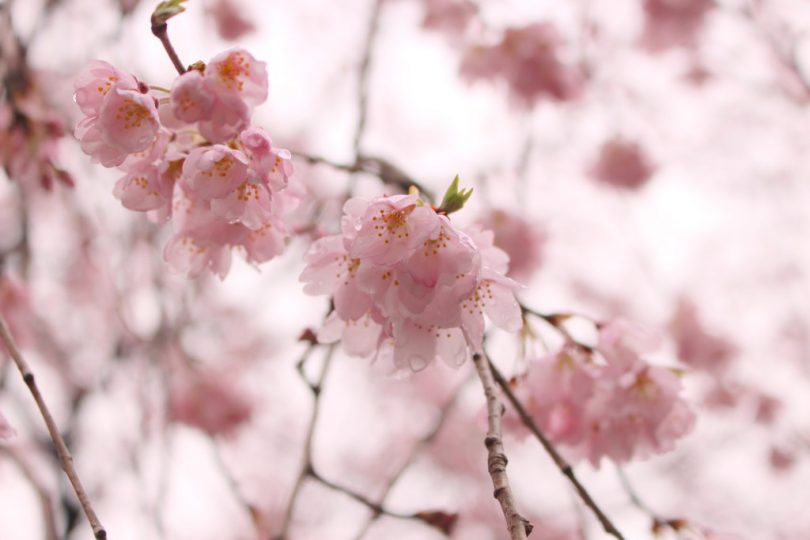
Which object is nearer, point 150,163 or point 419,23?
point 150,163

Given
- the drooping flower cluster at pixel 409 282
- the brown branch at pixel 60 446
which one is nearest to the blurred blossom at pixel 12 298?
the brown branch at pixel 60 446

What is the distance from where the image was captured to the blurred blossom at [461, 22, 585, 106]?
9.24ft

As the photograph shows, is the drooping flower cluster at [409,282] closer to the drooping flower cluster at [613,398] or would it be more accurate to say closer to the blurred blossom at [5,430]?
the drooping flower cluster at [613,398]

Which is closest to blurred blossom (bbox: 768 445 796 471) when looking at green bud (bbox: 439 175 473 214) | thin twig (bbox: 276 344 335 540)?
thin twig (bbox: 276 344 335 540)

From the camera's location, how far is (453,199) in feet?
3.39

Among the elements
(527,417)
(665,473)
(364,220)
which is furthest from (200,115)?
(665,473)

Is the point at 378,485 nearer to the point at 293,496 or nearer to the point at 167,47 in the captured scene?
the point at 293,496

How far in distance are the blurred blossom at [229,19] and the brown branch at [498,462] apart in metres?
3.45

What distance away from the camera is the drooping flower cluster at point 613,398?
57.3 inches

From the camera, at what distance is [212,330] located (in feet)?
21.2

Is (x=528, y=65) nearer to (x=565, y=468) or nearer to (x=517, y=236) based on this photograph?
(x=517, y=236)

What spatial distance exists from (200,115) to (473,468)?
797 centimetres

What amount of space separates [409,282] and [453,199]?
0.43ft

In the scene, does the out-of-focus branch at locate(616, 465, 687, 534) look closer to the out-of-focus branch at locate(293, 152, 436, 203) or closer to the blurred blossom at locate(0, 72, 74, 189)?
the out-of-focus branch at locate(293, 152, 436, 203)
